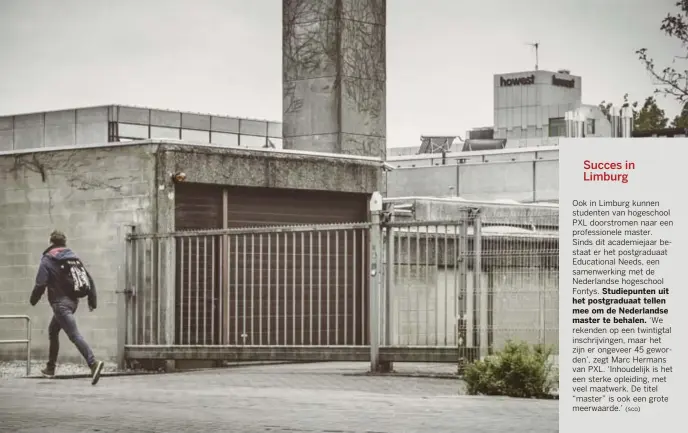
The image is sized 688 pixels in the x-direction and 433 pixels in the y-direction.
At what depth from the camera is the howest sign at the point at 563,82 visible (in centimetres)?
6619

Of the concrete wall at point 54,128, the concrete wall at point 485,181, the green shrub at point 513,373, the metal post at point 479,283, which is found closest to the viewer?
the green shrub at point 513,373

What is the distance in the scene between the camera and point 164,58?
79.8 ft

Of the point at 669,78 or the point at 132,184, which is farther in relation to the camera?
the point at 132,184

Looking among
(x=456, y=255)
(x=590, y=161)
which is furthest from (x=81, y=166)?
(x=590, y=161)

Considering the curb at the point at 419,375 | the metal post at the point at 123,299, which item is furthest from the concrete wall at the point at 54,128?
the curb at the point at 419,375

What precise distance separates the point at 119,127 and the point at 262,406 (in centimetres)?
3650

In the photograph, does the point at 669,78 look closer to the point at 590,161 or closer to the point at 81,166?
the point at 81,166

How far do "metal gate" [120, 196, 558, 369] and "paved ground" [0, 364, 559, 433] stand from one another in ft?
2.69

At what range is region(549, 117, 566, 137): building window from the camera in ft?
205

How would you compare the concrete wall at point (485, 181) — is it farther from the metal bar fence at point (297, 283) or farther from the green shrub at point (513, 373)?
the green shrub at point (513, 373)

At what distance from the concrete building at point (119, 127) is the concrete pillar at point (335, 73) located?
59.9 ft

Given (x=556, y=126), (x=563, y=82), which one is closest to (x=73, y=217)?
(x=556, y=126)

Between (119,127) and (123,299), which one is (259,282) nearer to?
(123,299)

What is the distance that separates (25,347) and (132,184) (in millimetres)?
3264
